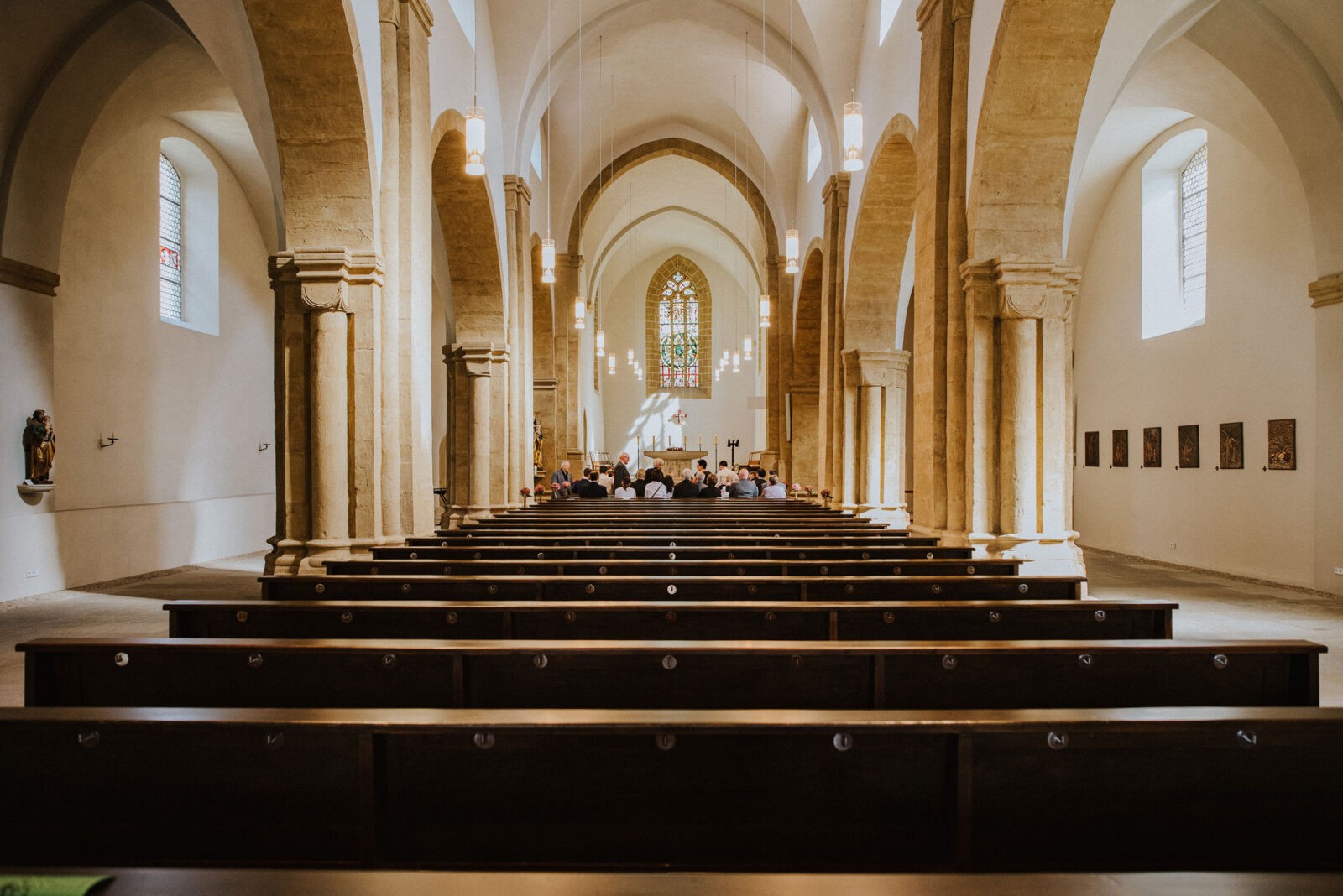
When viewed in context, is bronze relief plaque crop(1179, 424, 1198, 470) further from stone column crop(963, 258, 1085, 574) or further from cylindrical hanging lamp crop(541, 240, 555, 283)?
cylindrical hanging lamp crop(541, 240, 555, 283)

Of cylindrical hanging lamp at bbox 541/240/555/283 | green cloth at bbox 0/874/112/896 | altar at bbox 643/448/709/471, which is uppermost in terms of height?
cylindrical hanging lamp at bbox 541/240/555/283

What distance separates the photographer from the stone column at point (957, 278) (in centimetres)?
776

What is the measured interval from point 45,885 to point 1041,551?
736 centimetres

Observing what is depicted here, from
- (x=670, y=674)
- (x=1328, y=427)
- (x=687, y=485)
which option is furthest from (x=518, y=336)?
(x=670, y=674)

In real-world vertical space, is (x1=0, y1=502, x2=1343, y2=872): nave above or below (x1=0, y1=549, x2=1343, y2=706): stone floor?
above

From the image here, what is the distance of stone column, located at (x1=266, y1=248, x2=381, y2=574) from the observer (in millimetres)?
6961

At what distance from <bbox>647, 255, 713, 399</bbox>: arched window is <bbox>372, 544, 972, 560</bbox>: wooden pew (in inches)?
1085

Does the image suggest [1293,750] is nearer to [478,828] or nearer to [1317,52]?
[478,828]

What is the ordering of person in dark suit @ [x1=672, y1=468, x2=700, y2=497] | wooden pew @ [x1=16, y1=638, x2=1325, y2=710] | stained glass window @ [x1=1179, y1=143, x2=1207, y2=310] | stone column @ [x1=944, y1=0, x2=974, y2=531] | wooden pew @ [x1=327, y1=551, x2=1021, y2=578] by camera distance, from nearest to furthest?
wooden pew @ [x1=16, y1=638, x2=1325, y2=710], wooden pew @ [x1=327, y1=551, x2=1021, y2=578], stone column @ [x1=944, y1=0, x2=974, y2=531], stained glass window @ [x1=1179, y1=143, x2=1207, y2=310], person in dark suit @ [x1=672, y1=468, x2=700, y2=497]

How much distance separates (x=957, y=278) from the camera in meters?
7.77

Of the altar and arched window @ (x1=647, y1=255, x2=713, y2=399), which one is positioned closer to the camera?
the altar

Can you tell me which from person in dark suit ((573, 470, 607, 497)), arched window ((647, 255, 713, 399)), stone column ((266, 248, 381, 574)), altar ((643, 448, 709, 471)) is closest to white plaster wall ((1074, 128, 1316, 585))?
person in dark suit ((573, 470, 607, 497))

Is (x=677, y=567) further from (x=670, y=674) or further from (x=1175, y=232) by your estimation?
(x=1175, y=232)

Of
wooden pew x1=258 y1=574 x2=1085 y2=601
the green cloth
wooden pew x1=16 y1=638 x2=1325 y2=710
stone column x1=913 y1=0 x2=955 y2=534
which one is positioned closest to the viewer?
the green cloth
